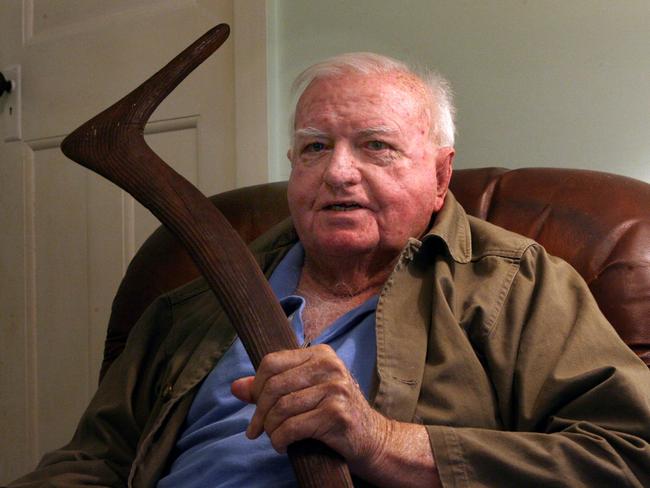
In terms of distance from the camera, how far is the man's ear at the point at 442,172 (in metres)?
1.35

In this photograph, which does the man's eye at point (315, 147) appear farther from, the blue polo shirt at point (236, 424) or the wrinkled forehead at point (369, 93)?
the blue polo shirt at point (236, 424)

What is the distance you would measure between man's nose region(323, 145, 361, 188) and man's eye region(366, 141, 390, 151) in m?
0.03

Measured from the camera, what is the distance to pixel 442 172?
1.36m

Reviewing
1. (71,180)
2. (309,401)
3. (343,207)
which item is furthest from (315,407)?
(71,180)

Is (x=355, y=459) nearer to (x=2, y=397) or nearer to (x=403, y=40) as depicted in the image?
(x=403, y=40)

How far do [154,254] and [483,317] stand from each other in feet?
2.41

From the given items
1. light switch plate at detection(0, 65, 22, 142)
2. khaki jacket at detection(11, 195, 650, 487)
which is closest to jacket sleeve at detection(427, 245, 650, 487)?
khaki jacket at detection(11, 195, 650, 487)

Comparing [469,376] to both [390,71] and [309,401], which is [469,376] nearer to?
[309,401]

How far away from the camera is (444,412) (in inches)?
41.7

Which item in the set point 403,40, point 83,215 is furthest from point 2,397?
point 403,40

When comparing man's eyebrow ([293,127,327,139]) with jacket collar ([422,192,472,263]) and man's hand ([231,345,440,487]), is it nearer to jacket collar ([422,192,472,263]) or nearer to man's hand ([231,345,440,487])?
jacket collar ([422,192,472,263])

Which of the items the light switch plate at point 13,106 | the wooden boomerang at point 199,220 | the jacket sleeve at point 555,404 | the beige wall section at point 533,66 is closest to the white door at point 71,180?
the light switch plate at point 13,106

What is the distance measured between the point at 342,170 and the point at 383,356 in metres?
0.32

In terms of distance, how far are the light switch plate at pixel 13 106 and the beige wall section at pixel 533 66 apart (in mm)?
1091
